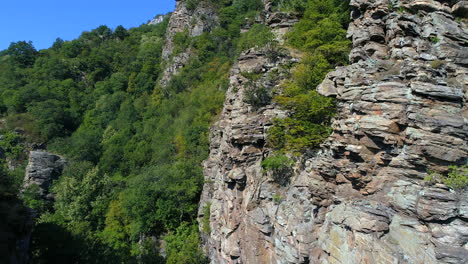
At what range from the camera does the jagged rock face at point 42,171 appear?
3803 cm

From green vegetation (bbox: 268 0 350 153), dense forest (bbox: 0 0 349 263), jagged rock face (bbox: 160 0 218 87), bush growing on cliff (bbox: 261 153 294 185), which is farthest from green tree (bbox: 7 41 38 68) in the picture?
bush growing on cliff (bbox: 261 153 294 185)

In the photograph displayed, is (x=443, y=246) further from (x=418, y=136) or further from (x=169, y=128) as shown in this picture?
(x=169, y=128)

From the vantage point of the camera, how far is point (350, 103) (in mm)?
11766

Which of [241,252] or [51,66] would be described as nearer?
[241,252]

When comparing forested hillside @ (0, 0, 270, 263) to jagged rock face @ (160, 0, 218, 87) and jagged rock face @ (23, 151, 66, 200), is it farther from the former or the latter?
jagged rock face @ (160, 0, 218, 87)

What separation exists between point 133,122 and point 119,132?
3203 millimetres

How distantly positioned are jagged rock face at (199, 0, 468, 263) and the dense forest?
107 inches

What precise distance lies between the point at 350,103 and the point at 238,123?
7691mm

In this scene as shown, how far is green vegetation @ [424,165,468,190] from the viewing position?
26.4 ft

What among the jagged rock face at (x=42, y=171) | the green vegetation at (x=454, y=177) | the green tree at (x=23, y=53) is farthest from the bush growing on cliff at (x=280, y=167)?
the green tree at (x=23, y=53)

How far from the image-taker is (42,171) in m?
39.0

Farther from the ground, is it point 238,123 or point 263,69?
point 263,69

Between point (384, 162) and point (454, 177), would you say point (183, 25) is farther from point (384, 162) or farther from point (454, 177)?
point (454, 177)

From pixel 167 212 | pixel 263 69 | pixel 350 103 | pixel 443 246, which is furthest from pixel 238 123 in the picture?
pixel 167 212
